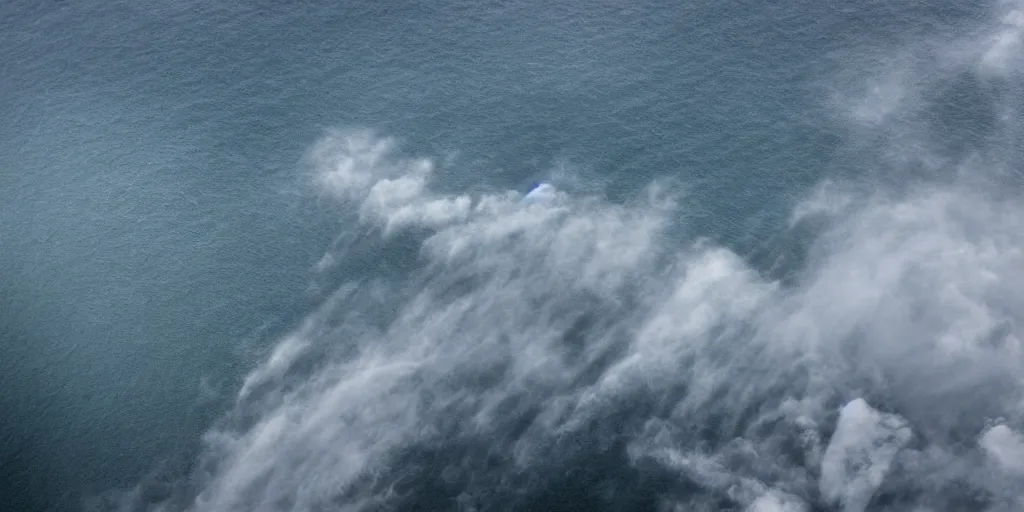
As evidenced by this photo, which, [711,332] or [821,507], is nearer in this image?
[821,507]

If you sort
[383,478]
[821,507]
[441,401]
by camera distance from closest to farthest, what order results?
[821,507] < [383,478] < [441,401]

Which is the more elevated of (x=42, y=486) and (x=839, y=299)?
(x=839, y=299)

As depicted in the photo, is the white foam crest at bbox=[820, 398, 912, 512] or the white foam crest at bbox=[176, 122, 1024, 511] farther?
the white foam crest at bbox=[176, 122, 1024, 511]

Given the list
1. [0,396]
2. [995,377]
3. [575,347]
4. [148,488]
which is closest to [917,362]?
[995,377]

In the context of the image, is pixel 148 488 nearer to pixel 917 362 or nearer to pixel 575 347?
pixel 575 347

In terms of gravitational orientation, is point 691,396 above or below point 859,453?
above

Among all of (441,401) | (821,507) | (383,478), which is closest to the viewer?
(821,507)

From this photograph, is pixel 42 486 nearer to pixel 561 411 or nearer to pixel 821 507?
pixel 561 411

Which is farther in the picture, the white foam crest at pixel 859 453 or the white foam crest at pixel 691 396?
the white foam crest at pixel 691 396

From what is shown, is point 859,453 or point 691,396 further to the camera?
point 691,396
